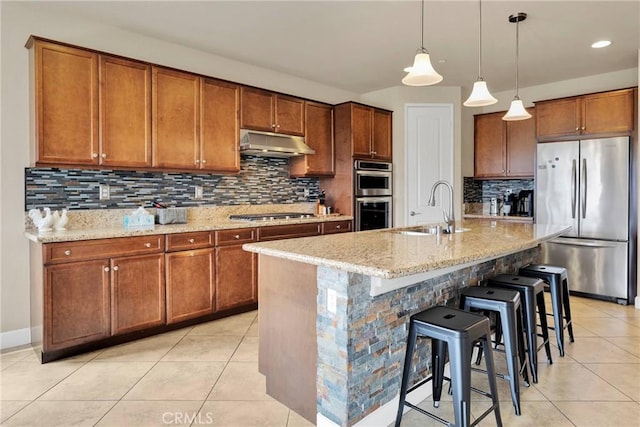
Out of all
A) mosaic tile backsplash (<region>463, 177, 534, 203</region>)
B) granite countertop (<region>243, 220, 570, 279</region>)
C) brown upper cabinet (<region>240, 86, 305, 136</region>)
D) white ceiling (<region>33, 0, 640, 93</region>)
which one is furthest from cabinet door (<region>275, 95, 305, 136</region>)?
mosaic tile backsplash (<region>463, 177, 534, 203</region>)

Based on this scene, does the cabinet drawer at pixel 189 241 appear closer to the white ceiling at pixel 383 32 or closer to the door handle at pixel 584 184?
the white ceiling at pixel 383 32

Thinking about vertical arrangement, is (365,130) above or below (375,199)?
above

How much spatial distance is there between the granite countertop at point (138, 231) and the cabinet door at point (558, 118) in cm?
264

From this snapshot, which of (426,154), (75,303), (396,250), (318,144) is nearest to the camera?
(396,250)

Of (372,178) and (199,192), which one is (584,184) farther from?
(199,192)

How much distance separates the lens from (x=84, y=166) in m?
3.11

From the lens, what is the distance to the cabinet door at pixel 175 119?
350 cm

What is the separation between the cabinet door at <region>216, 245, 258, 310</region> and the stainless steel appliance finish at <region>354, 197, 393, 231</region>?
5.21ft

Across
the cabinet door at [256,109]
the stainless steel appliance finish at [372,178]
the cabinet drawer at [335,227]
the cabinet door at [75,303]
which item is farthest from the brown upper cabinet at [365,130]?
the cabinet door at [75,303]

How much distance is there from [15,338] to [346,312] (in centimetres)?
287

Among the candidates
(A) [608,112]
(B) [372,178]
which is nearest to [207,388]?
(B) [372,178]

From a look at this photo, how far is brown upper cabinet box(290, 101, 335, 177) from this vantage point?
4762 mm

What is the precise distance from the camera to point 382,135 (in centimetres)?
524

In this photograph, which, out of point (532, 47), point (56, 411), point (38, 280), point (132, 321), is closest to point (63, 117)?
point (38, 280)
